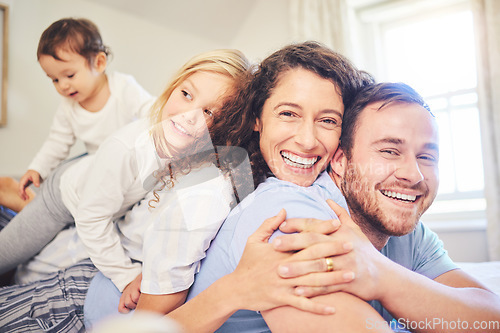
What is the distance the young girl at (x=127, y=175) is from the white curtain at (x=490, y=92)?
1.41 metres

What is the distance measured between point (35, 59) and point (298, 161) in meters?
0.57

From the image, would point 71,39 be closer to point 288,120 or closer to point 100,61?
point 100,61

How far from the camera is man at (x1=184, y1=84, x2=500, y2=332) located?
1.59 feet

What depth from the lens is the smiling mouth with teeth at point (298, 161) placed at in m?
0.72

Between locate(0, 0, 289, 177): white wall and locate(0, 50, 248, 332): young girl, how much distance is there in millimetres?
159

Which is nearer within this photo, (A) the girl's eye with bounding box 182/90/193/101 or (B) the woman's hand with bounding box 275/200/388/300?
(B) the woman's hand with bounding box 275/200/388/300

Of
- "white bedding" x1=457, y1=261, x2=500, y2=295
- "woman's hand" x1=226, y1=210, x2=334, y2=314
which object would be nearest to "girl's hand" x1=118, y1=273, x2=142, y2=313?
"woman's hand" x1=226, y1=210, x2=334, y2=314

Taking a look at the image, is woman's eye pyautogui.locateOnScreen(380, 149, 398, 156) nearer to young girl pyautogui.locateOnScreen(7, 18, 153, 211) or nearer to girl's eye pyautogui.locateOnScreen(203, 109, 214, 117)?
girl's eye pyautogui.locateOnScreen(203, 109, 214, 117)

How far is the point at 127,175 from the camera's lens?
790 mm

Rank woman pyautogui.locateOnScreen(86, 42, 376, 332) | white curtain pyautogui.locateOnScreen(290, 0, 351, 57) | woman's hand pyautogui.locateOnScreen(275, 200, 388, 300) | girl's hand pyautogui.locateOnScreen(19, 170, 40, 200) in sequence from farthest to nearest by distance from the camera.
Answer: white curtain pyautogui.locateOnScreen(290, 0, 351, 57), girl's hand pyautogui.locateOnScreen(19, 170, 40, 200), woman pyautogui.locateOnScreen(86, 42, 376, 332), woman's hand pyautogui.locateOnScreen(275, 200, 388, 300)

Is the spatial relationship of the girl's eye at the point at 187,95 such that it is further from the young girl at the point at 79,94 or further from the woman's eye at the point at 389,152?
the woman's eye at the point at 389,152

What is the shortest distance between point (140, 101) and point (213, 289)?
64cm

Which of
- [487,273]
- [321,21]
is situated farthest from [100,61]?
[321,21]

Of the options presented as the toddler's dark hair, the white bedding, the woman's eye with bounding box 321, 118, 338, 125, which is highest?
the toddler's dark hair
